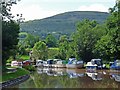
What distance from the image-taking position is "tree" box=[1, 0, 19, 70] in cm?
3897

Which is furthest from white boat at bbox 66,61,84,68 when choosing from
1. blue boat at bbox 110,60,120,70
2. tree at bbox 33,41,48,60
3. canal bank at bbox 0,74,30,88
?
canal bank at bbox 0,74,30,88

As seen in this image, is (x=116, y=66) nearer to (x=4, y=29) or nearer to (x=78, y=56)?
(x=78, y=56)

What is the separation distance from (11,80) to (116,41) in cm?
3144

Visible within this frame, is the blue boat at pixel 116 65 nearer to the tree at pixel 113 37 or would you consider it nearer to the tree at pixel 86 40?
the tree at pixel 113 37

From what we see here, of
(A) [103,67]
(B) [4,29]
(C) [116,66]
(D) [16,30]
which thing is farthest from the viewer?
(A) [103,67]

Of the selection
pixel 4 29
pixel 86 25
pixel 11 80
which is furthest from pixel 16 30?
pixel 86 25

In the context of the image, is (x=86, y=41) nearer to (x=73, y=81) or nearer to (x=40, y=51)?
(x=40, y=51)

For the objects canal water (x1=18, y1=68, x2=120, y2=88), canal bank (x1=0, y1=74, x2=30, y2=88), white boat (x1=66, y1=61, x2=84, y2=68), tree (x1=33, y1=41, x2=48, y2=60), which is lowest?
canal water (x1=18, y1=68, x2=120, y2=88)

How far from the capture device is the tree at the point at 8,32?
39.0 meters

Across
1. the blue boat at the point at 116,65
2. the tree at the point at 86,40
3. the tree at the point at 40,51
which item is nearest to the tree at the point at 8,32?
the blue boat at the point at 116,65

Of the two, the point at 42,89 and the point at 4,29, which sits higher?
the point at 4,29

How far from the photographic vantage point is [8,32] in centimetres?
4016

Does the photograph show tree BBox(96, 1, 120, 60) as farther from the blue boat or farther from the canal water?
the canal water

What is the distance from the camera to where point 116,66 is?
2356 inches
